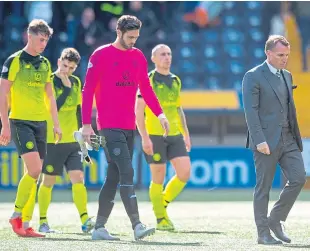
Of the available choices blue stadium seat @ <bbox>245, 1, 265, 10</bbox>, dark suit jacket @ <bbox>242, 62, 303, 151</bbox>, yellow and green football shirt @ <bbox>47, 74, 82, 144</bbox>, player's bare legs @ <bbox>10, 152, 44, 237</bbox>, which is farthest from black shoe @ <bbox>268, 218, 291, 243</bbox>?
blue stadium seat @ <bbox>245, 1, 265, 10</bbox>

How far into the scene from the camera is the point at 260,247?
336 inches

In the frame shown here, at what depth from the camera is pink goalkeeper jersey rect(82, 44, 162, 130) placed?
9156 mm

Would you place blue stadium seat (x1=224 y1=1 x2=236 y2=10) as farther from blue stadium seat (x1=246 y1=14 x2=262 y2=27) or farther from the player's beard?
the player's beard

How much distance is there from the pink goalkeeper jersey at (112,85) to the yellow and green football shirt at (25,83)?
0.98 m

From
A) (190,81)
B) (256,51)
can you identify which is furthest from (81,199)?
(256,51)

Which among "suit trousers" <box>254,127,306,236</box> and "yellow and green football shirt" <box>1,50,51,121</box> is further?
"yellow and green football shirt" <box>1,50,51,121</box>

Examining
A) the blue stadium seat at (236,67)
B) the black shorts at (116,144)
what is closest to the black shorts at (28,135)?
the black shorts at (116,144)

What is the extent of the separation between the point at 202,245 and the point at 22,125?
2.29 m

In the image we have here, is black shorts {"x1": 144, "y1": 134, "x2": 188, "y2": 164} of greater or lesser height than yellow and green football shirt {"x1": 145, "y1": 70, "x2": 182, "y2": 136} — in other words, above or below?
below

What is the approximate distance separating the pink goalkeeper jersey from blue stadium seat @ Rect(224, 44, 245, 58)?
1284 cm

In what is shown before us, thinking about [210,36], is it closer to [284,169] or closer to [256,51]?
[256,51]

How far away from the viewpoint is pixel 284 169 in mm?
9195

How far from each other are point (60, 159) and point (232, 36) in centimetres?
1143

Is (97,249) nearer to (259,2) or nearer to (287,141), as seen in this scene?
(287,141)
